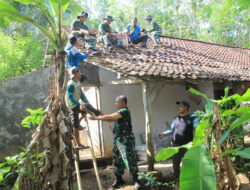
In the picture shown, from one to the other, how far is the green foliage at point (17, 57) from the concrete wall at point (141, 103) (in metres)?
5.60

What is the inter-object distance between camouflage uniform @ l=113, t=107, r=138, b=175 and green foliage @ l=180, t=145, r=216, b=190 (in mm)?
2187

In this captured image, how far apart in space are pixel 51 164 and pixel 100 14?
23479mm

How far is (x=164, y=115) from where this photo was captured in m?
8.14

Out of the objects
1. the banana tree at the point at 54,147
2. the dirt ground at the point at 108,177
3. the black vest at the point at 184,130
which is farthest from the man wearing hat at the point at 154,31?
the banana tree at the point at 54,147

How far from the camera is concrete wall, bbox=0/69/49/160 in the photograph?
19.1 feet

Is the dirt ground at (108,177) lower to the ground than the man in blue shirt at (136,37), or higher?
lower

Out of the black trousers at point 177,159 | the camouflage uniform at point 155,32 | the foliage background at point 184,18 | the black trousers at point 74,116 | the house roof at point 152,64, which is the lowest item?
the black trousers at point 177,159

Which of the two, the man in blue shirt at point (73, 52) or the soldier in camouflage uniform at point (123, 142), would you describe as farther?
the man in blue shirt at point (73, 52)

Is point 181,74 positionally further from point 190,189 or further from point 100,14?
point 100,14

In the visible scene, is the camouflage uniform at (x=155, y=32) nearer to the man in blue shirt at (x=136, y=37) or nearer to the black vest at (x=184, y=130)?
the man in blue shirt at (x=136, y=37)

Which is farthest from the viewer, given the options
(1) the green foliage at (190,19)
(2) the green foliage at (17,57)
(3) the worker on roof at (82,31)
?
(1) the green foliage at (190,19)

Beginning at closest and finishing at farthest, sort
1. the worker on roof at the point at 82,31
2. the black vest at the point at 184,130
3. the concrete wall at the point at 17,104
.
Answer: the black vest at the point at 184,130 < the concrete wall at the point at 17,104 < the worker on roof at the point at 82,31

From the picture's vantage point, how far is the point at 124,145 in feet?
13.2

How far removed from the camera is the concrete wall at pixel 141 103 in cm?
680
